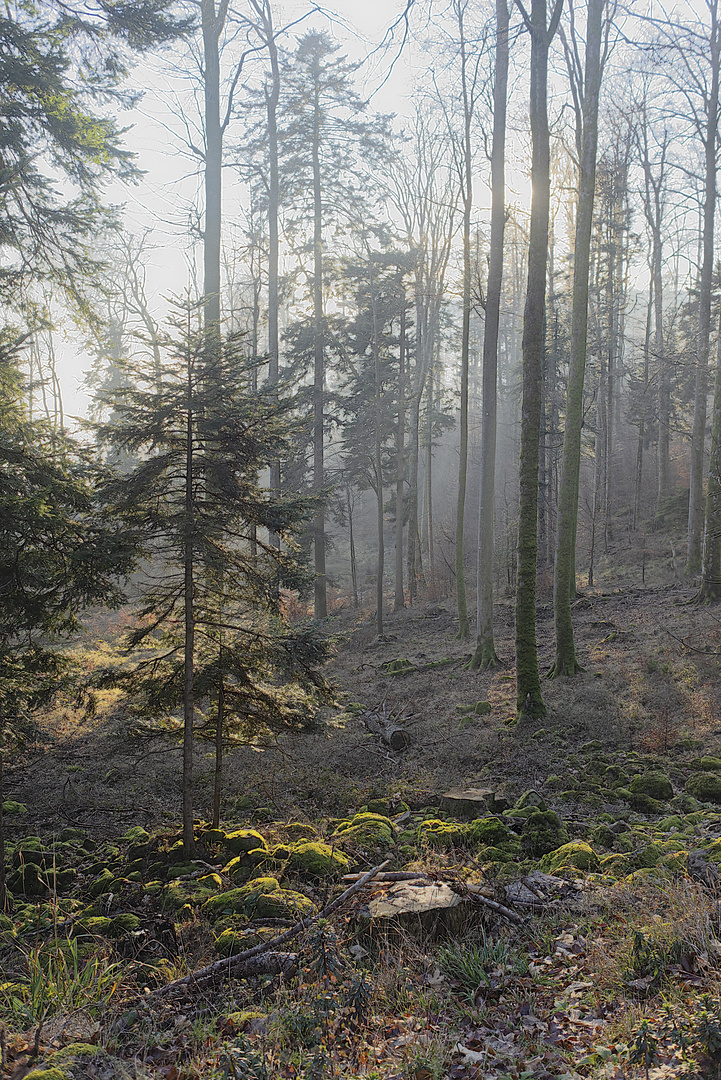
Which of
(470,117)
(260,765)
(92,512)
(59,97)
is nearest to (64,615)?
(92,512)

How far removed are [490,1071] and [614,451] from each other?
3463 centimetres

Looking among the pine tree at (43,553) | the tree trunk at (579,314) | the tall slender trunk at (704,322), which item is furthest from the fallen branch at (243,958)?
the tall slender trunk at (704,322)

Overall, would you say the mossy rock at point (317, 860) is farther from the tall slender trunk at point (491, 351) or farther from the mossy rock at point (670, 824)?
the tall slender trunk at point (491, 351)

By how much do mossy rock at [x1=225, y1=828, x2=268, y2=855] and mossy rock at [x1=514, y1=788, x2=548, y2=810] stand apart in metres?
2.88

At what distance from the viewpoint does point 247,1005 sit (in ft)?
13.0

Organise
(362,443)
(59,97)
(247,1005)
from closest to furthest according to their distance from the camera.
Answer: (247,1005) < (59,97) < (362,443)

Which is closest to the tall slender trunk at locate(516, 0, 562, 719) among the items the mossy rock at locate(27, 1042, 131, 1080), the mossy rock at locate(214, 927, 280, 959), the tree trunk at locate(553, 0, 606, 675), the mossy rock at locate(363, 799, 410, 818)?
the tree trunk at locate(553, 0, 606, 675)

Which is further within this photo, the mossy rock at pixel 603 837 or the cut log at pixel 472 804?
the cut log at pixel 472 804

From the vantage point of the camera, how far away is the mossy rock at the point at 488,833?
6160mm

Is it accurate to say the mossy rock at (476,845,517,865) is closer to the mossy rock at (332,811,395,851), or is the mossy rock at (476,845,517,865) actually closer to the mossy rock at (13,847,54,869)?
the mossy rock at (332,811,395,851)

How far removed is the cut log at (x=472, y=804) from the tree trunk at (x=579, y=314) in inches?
193

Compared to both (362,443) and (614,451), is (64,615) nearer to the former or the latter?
(362,443)

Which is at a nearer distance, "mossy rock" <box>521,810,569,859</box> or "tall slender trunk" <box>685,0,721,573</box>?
"mossy rock" <box>521,810,569,859</box>

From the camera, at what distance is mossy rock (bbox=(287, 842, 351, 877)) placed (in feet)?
18.4
